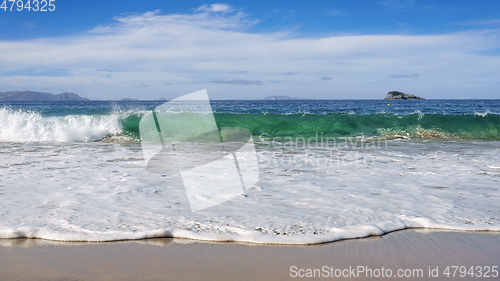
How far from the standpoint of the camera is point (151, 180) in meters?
5.04

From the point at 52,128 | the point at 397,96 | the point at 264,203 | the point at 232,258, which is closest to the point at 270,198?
the point at 264,203

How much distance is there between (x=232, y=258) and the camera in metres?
2.56

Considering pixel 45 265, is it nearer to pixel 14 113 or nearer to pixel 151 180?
pixel 151 180

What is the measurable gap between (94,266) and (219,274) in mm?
821

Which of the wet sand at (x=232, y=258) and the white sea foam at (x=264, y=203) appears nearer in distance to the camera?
the wet sand at (x=232, y=258)

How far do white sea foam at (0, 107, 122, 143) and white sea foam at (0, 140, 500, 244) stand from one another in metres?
5.79

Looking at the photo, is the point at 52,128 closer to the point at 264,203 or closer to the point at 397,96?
the point at 264,203

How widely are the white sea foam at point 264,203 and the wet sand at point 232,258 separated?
0.14 metres

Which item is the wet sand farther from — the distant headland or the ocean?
the distant headland

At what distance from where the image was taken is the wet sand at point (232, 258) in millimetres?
2311

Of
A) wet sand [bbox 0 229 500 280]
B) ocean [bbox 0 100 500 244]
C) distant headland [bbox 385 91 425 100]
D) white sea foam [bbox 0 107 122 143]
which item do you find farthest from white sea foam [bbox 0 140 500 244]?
distant headland [bbox 385 91 425 100]

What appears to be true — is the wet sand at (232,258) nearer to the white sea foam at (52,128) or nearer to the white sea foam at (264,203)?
the white sea foam at (264,203)

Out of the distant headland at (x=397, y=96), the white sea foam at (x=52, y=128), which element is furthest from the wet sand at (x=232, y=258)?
the distant headland at (x=397, y=96)

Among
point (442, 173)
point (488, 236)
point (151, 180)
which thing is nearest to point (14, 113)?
point (151, 180)
